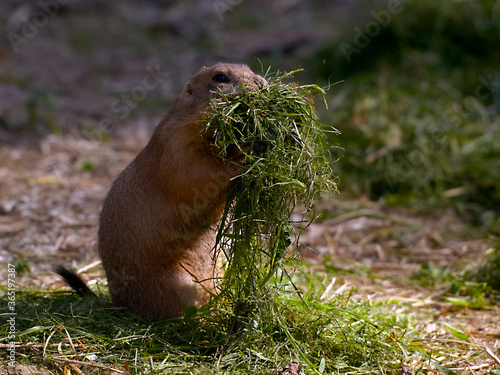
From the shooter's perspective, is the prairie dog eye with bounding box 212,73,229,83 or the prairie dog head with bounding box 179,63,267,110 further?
the prairie dog eye with bounding box 212,73,229,83

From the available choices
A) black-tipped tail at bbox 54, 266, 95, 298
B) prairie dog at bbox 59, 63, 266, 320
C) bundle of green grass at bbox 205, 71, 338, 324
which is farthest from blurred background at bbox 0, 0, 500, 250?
black-tipped tail at bbox 54, 266, 95, 298

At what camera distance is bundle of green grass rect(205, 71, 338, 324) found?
3604 millimetres

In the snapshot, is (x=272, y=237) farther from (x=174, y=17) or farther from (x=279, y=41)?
(x=174, y=17)

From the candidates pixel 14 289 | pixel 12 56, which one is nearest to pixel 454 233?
pixel 14 289

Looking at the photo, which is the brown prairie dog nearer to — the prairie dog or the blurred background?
the prairie dog

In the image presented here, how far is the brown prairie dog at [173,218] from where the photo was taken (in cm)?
404

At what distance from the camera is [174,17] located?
49.6ft

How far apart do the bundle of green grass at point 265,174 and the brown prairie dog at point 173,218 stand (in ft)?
0.71

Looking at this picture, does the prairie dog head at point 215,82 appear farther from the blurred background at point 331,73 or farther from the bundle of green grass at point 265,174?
the blurred background at point 331,73

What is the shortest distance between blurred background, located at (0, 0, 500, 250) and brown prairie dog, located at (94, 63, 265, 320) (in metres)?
0.88

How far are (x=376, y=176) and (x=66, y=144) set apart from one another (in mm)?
4887

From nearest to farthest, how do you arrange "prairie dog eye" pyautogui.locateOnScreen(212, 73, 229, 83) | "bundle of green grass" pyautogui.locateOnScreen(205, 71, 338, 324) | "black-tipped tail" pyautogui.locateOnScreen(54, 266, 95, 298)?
"bundle of green grass" pyautogui.locateOnScreen(205, 71, 338, 324)
"prairie dog eye" pyautogui.locateOnScreen(212, 73, 229, 83)
"black-tipped tail" pyautogui.locateOnScreen(54, 266, 95, 298)

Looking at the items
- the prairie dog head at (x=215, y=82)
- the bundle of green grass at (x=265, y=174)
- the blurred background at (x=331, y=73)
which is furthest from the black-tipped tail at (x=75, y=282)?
the blurred background at (x=331, y=73)

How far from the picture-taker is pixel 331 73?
8.83m
